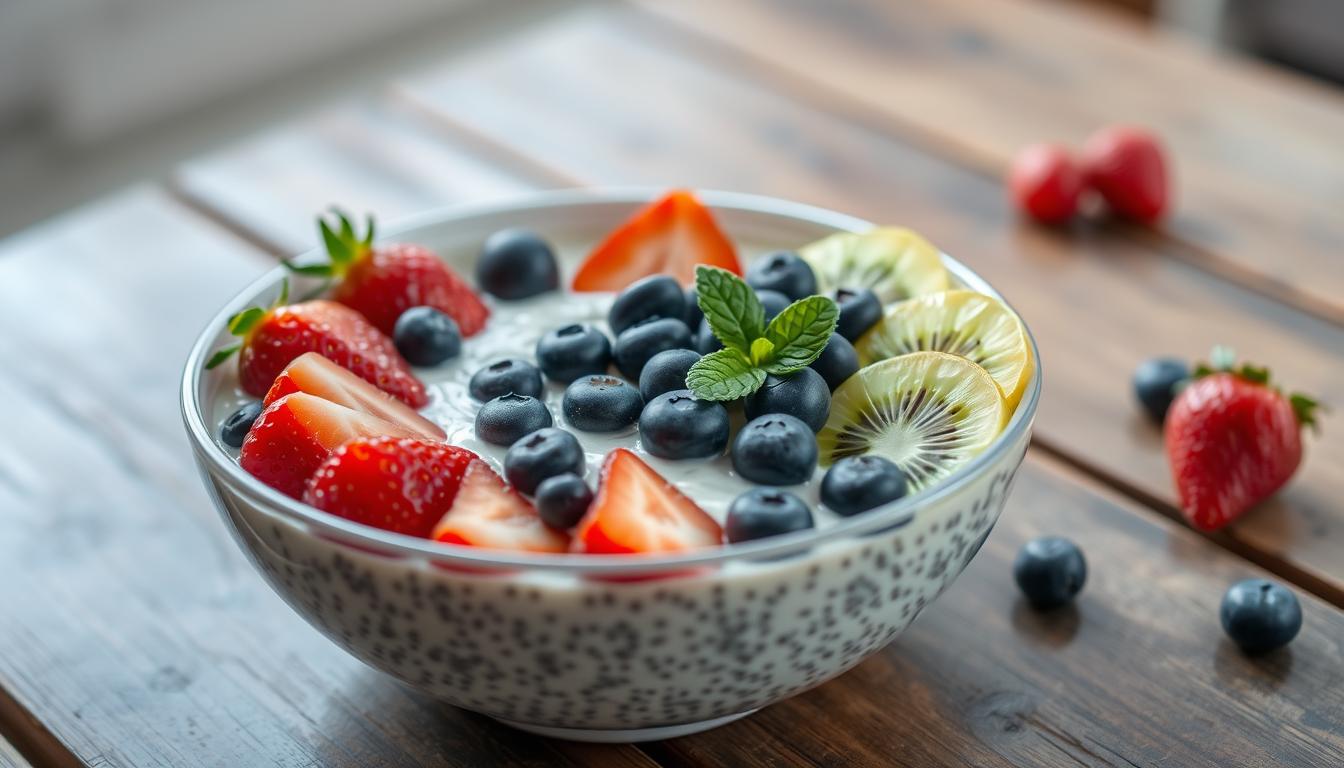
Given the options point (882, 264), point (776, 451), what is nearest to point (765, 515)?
point (776, 451)

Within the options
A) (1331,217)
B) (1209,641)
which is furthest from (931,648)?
(1331,217)

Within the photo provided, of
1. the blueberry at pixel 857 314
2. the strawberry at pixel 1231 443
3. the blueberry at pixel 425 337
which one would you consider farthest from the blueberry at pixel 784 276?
the strawberry at pixel 1231 443

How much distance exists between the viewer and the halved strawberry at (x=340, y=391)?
1.02 meters

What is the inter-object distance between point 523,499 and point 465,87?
117 centimetres

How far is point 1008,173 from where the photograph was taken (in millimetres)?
1733

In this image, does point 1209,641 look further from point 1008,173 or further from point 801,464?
point 1008,173

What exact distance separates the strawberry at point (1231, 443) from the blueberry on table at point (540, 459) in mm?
583

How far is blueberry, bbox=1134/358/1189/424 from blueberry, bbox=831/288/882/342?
367mm

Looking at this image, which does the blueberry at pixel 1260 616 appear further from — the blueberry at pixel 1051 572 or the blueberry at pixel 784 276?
the blueberry at pixel 784 276

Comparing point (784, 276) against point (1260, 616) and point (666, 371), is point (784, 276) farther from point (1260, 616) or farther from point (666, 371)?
point (1260, 616)

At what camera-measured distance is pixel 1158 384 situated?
4.33 ft

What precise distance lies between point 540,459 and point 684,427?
0.10m

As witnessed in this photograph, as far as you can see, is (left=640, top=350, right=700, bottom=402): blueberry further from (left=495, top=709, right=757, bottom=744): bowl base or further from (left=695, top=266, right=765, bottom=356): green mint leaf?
(left=495, top=709, right=757, bottom=744): bowl base

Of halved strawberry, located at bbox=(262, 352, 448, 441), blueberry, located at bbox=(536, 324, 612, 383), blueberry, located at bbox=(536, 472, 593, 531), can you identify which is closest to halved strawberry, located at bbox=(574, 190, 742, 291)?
blueberry, located at bbox=(536, 324, 612, 383)
